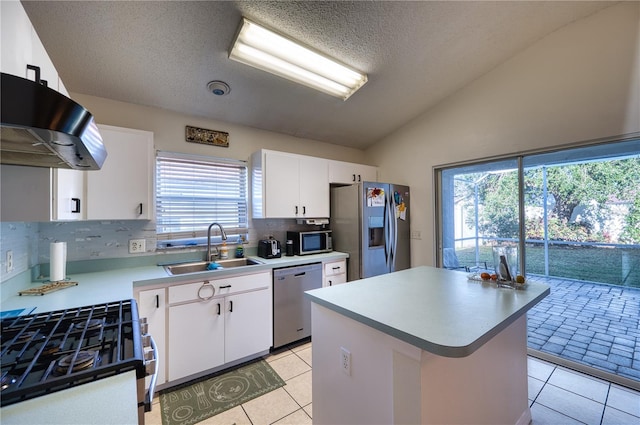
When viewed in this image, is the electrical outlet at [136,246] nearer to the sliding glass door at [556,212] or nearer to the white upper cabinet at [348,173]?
the white upper cabinet at [348,173]

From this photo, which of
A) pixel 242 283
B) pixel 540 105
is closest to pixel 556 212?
pixel 540 105

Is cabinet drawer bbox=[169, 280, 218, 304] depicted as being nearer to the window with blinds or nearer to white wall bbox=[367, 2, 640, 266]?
the window with blinds

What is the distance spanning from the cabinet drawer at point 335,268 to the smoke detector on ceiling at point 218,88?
2.06m

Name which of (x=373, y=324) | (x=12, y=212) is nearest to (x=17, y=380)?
(x=12, y=212)

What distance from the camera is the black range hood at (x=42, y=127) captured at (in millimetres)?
662

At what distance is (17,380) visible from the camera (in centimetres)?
78

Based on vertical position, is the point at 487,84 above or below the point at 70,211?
above

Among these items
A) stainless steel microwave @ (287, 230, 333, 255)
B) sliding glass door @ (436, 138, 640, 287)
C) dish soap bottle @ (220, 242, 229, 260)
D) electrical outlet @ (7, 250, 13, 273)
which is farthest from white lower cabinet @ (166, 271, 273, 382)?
sliding glass door @ (436, 138, 640, 287)

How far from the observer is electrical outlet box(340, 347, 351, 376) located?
1.31m

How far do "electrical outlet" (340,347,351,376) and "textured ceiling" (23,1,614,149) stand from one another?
7.09 ft

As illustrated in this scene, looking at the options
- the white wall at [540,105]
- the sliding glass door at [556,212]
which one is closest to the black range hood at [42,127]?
the sliding glass door at [556,212]

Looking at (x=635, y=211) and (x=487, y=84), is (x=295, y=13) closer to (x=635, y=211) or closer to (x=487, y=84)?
(x=487, y=84)

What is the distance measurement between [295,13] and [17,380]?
226 cm

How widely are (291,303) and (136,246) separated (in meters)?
1.57
